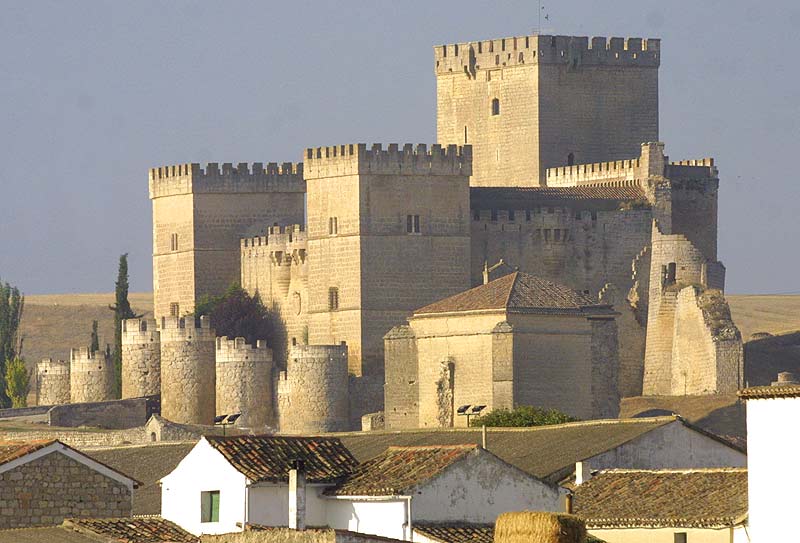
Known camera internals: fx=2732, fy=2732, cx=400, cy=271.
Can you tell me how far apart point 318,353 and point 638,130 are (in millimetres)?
18296

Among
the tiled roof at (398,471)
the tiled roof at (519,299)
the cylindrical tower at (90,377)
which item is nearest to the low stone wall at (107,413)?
the cylindrical tower at (90,377)

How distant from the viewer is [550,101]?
9150 cm

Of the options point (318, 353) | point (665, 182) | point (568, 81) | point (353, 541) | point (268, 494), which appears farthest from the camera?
point (568, 81)

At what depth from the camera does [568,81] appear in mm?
91688

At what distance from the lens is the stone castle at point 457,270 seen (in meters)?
73.5

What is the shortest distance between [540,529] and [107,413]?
56.3 m

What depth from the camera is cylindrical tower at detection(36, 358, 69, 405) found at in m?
86.9

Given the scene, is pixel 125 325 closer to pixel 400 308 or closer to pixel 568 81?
Answer: pixel 400 308

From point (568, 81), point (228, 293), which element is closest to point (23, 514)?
point (228, 293)

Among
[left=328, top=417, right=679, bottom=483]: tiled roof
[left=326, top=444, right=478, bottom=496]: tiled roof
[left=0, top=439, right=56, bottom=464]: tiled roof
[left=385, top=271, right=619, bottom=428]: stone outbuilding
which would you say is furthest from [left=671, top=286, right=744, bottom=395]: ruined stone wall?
[left=0, top=439, right=56, bottom=464]: tiled roof

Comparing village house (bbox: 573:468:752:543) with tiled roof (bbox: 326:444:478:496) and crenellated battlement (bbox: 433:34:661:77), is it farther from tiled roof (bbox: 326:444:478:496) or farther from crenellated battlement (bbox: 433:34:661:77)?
crenellated battlement (bbox: 433:34:661:77)

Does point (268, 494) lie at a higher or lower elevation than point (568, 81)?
lower

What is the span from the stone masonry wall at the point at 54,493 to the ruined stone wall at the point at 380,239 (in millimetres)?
39022

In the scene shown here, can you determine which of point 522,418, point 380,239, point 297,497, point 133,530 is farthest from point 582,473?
point 380,239
